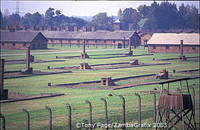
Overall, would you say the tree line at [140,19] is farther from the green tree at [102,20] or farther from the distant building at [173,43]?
the distant building at [173,43]

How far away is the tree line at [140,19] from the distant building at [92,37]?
4.40 meters

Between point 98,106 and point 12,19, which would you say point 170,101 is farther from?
point 12,19

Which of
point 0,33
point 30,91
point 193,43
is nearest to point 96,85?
point 30,91

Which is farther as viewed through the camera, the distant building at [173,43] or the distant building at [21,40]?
the distant building at [21,40]

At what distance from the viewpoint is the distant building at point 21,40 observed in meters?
88.4

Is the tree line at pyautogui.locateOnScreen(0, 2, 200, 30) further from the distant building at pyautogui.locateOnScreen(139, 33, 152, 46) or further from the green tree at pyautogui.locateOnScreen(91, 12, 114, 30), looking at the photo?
the distant building at pyautogui.locateOnScreen(139, 33, 152, 46)

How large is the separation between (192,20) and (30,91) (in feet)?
347

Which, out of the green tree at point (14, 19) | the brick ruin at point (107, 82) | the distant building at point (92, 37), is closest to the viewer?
the brick ruin at point (107, 82)

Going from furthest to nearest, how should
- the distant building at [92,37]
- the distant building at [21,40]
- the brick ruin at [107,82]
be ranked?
1. the distant building at [92,37]
2. the distant building at [21,40]
3. the brick ruin at [107,82]

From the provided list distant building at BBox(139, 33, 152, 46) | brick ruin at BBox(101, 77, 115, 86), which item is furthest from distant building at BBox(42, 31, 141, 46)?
brick ruin at BBox(101, 77, 115, 86)

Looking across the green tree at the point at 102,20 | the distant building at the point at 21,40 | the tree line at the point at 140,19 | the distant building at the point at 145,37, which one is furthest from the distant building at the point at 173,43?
the green tree at the point at 102,20

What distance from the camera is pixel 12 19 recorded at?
354 feet

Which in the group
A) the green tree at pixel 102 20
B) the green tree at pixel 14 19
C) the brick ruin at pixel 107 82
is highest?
the green tree at pixel 102 20

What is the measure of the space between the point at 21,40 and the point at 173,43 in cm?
2915
